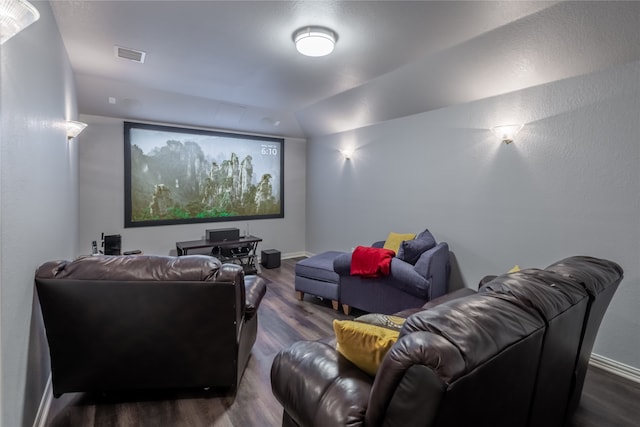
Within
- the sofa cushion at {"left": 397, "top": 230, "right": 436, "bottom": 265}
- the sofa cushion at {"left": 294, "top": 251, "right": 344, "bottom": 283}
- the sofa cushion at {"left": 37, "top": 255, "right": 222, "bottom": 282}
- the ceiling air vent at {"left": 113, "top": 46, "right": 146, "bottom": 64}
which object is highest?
the ceiling air vent at {"left": 113, "top": 46, "right": 146, "bottom": 64}

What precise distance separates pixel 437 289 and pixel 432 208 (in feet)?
3.64

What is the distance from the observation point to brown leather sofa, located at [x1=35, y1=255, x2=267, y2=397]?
171 cm

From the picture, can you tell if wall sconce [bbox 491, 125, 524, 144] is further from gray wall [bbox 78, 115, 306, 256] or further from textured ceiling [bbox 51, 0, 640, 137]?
gray wall [bbox 78, 115, 306, 256]

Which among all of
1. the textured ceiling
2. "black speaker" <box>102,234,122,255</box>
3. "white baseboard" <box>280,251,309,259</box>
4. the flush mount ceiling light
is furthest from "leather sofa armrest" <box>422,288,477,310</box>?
"black speaker" <box>102,234,122,255</box>

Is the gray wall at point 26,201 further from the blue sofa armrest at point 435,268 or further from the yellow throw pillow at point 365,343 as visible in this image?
the blue sofa armrest at point 435,268

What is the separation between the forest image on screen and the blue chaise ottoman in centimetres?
218

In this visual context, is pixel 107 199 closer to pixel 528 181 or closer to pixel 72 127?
pixel 72 127

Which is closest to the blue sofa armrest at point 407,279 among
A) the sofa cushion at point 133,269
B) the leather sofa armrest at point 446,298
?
the leather sofa armrest at point 446,298

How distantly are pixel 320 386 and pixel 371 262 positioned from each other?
2054 mm

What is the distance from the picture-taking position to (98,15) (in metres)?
2.35

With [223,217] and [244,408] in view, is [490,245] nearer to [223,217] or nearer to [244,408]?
[244,408]

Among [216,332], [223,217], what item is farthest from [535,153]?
[223,217]

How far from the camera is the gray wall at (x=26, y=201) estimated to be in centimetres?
128

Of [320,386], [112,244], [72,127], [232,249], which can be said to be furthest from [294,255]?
[320,386]
